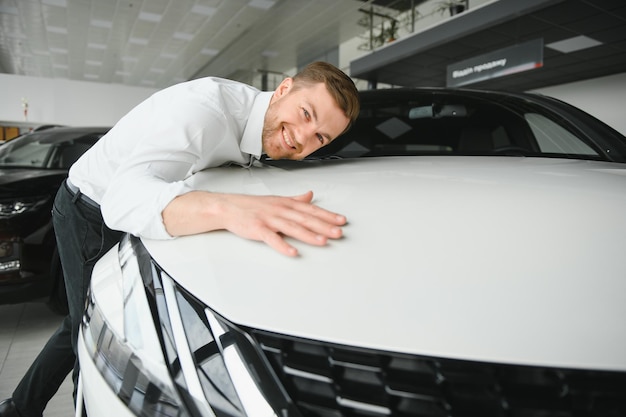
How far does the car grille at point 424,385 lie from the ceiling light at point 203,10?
11125mm

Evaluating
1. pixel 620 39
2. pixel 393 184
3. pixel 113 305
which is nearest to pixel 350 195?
pixel 393 184

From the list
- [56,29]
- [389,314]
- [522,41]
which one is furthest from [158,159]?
[56,29]

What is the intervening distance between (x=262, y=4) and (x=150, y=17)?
2.93 metres

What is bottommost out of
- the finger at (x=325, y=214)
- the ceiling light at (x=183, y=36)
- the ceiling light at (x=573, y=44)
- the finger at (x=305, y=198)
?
the finger at (x=325, y=214)

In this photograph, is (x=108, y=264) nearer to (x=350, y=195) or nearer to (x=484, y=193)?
(x=350, y=195)

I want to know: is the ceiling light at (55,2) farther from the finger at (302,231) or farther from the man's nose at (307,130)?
the finger at (302,231)

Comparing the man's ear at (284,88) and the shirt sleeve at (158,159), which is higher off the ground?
the man's ear at (284,88)

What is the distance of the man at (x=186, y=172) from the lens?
761mm

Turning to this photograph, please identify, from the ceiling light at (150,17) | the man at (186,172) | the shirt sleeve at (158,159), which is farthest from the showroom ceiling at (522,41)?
the shirt sleeve at (158,159)

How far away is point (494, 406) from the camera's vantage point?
486 mm

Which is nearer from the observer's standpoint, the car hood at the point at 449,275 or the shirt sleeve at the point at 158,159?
the car hood at the point at 449,275

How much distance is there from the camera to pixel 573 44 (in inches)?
298

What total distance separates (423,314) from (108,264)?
0.68 metres

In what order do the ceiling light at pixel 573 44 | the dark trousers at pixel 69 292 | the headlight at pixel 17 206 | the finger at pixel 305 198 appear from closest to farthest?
1. the finger at pixel 305 198
2. the dark trousers at pixel 69 292
3. the headlight at pixel 17 206
4. the ceiling light at pixel 573 44
